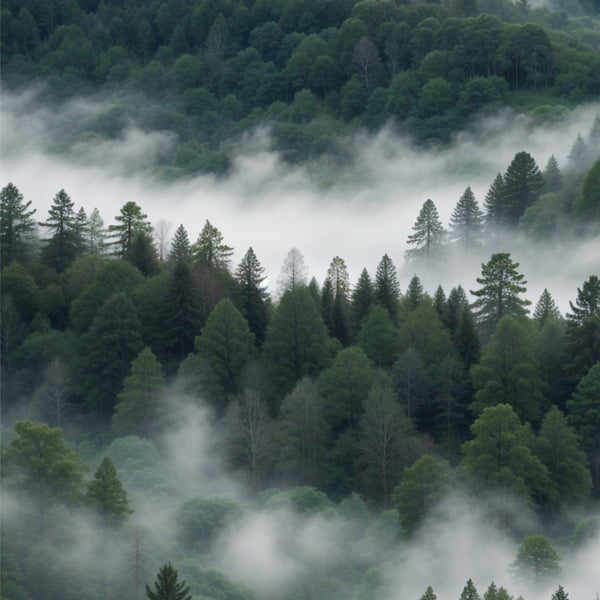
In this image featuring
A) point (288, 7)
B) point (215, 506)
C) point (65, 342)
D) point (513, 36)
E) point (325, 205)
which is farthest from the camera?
point (288, 7)

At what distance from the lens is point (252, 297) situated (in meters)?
114

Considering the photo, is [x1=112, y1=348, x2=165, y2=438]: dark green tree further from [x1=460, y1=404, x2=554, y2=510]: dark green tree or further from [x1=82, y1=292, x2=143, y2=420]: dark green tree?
[x1=460, y1=404, x2=554, y2=510]: dark green tree

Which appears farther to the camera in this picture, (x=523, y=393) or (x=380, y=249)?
(x=380, y=249)

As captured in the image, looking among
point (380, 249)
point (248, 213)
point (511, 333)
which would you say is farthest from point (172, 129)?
point (511, 333)

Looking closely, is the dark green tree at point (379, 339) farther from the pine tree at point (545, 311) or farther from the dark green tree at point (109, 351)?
the dark green tree at point (109, 351)

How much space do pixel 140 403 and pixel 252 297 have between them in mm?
15813

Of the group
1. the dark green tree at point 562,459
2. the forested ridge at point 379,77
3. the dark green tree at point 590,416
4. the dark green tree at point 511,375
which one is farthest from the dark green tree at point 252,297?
the forested ridge at point 379,77

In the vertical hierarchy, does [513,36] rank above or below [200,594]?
above

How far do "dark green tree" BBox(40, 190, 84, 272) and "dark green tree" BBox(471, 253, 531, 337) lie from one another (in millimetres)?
37965

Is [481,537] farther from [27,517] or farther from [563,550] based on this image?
[27,517]

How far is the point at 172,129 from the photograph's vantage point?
19912 centimetres

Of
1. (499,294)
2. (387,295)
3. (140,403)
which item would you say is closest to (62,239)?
(140,403)

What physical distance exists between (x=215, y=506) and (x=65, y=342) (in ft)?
79.5

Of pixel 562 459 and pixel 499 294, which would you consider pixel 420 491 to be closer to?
pixel 562 459
